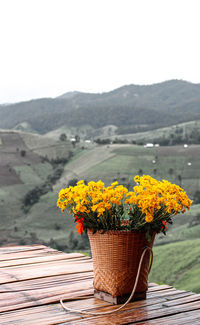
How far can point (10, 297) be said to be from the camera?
90.4 inches

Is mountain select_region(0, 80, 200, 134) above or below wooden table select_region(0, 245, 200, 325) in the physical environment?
above

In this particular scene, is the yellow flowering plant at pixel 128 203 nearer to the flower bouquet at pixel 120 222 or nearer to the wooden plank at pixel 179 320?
the flower bouquet at pixel 120 222

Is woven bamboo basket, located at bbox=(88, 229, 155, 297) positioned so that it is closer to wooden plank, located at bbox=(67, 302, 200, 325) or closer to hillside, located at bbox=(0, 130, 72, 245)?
wooden plank, located at bbox=(67, 302, 200, 325)

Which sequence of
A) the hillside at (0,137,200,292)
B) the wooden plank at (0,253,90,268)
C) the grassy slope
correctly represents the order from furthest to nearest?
the hillside at (0,137,200,292)
the grassy slope
the wooden plank at (0,253,90,268)

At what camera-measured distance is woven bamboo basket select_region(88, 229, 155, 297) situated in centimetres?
204

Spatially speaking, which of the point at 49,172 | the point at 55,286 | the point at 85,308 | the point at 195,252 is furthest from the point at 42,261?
the point at 49,172

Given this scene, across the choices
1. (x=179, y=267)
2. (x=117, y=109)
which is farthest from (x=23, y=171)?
(x=117, y=109)

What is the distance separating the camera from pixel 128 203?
2.04 m

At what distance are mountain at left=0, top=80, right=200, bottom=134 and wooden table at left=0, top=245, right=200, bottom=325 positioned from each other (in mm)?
56754

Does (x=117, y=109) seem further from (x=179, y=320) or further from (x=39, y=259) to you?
→ (x=179, y=320)

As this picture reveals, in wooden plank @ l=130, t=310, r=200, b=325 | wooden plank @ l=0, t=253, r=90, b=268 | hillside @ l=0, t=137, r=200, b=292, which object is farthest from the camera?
hillside @ l=0, t=137, r=200, b=292

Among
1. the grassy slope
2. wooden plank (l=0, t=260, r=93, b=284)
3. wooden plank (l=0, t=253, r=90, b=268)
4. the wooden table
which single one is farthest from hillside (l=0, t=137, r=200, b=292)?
the wooden table

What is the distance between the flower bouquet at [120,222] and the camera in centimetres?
200

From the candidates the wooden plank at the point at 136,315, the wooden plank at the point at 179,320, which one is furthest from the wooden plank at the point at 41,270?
the wooden plank at the point at 179,320
